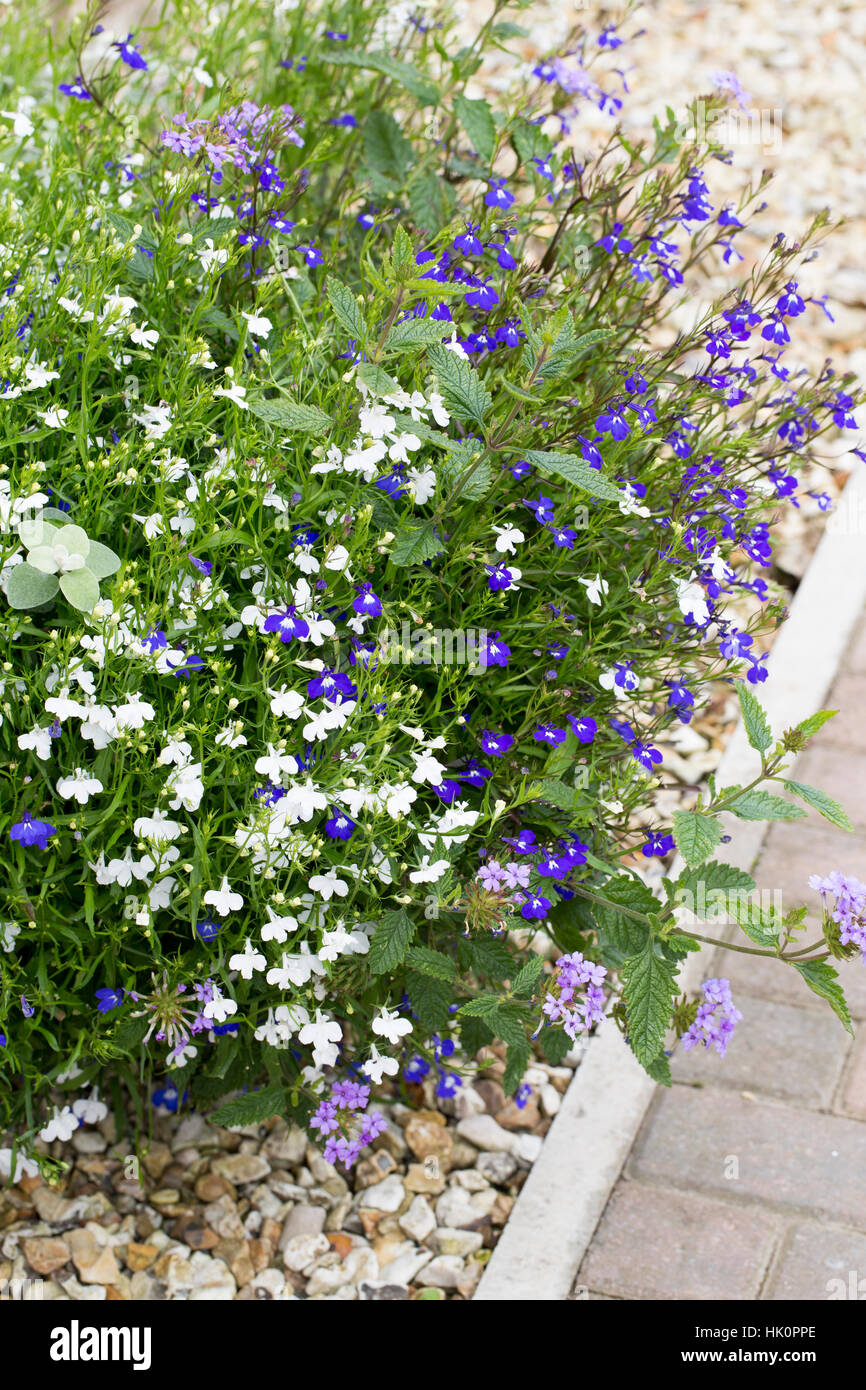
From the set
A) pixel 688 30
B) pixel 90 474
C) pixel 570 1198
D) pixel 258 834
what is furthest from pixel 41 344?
pixel 688 30

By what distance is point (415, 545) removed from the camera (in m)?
1.93

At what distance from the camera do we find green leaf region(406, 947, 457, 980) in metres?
1.91

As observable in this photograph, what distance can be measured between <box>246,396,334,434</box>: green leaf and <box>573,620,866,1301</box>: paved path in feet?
5.00

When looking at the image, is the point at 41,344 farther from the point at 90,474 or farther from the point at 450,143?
the point at 450,143

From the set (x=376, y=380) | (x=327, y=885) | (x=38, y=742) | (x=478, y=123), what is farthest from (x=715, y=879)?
(x=478, y=123)

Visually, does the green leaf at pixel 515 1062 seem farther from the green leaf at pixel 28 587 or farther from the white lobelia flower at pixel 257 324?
the white lobelia flower at pixel 257 324

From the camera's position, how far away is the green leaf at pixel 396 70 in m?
2.71

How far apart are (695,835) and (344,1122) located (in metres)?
0.79

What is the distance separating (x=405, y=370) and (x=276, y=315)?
0.45 metres

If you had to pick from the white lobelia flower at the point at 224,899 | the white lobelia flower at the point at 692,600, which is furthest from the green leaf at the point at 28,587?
the white lobelia flower at the point at 692,600

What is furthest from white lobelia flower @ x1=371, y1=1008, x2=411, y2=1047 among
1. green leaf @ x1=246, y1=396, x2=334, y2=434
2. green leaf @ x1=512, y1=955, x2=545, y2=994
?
green leaf @ x1=246, y1=396, x2=334, y2=434

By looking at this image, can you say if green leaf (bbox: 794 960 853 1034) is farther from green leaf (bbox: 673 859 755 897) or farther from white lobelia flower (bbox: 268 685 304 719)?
white lobelia flower (bbox: 268 685 304 719)

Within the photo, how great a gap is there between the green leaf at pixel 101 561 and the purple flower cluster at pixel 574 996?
35.3 inches

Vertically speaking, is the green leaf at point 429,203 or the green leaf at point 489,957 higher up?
the green leaf at point 429,203
